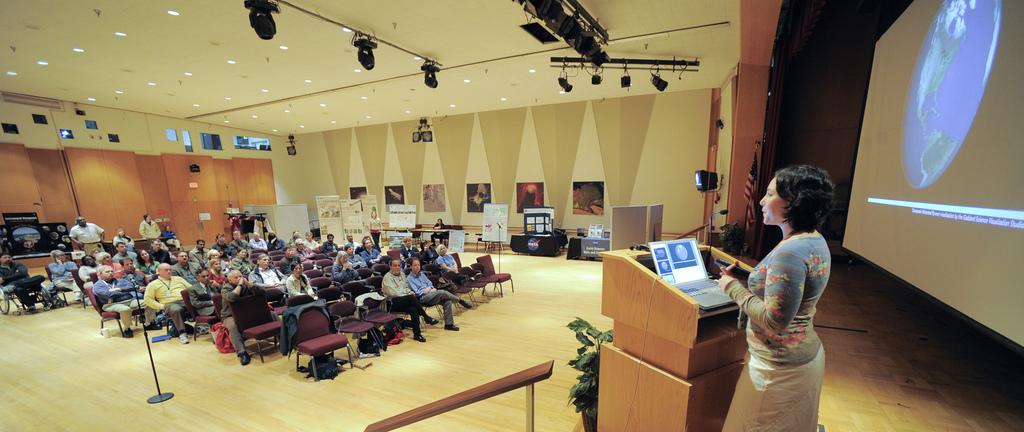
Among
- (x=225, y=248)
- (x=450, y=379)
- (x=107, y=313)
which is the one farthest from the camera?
(x=225, y=248)

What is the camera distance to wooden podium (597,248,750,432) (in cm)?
174

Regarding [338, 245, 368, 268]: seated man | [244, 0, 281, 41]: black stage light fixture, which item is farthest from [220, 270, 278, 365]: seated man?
[244, 0, 281, 41]: black stage light fixture

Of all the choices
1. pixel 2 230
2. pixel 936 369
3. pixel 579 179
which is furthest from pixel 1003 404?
pixel 2 230

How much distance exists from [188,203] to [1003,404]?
19.3 meters

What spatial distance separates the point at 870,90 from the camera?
12.1 ft

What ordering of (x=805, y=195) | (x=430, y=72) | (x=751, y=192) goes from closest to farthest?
(x=805, y=195), (x=751, y=192), (x=430, y=72)

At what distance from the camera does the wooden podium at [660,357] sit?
1.74m

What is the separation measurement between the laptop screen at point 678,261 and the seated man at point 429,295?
407 centimetres

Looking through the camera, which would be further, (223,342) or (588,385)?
(223,342)

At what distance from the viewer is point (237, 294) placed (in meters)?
4.41

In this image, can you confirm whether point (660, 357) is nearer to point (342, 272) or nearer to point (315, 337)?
point (315, 337)

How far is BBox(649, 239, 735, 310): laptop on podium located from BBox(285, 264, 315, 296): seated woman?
5230mm

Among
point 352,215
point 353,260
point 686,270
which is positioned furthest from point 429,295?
point 352,215

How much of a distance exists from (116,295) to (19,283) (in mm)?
3079
